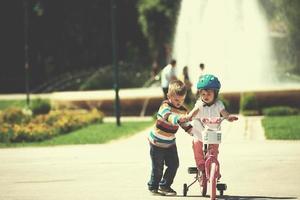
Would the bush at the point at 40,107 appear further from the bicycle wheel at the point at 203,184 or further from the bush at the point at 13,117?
the bicycle wheel at the point at 203,184

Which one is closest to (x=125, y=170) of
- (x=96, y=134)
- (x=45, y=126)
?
(x=96, y=134)

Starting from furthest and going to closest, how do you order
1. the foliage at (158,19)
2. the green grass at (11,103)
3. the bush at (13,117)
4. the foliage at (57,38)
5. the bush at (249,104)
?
the foliage at (158,19) < the foliage at (57,38) < the green grass at (11,103) < the bush at (249,104) < the bush at (13,117)

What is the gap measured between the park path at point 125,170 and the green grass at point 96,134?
2.51 ft

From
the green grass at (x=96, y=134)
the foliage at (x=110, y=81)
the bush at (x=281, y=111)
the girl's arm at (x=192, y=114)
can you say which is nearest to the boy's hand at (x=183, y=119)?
the girl's arm at (x=192, y=114)

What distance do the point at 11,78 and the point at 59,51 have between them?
434cm

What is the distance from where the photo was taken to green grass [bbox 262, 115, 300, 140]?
680 inches

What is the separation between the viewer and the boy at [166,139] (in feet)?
31.1

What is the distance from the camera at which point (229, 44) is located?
34625 mm

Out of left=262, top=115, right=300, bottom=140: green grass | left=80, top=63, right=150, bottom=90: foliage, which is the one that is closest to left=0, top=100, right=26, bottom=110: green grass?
left=80, top=63, right=150, bottom=90: foliage

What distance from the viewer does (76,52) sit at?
63.8 m

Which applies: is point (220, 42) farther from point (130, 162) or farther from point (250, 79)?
point (130, 162)

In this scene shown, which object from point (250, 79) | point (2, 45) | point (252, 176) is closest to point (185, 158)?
point (252, 176)

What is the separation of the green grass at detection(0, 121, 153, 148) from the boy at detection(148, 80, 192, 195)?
26.8 feet

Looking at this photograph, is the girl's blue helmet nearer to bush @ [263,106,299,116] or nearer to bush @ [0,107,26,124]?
bush @ [0,107,26,124]
